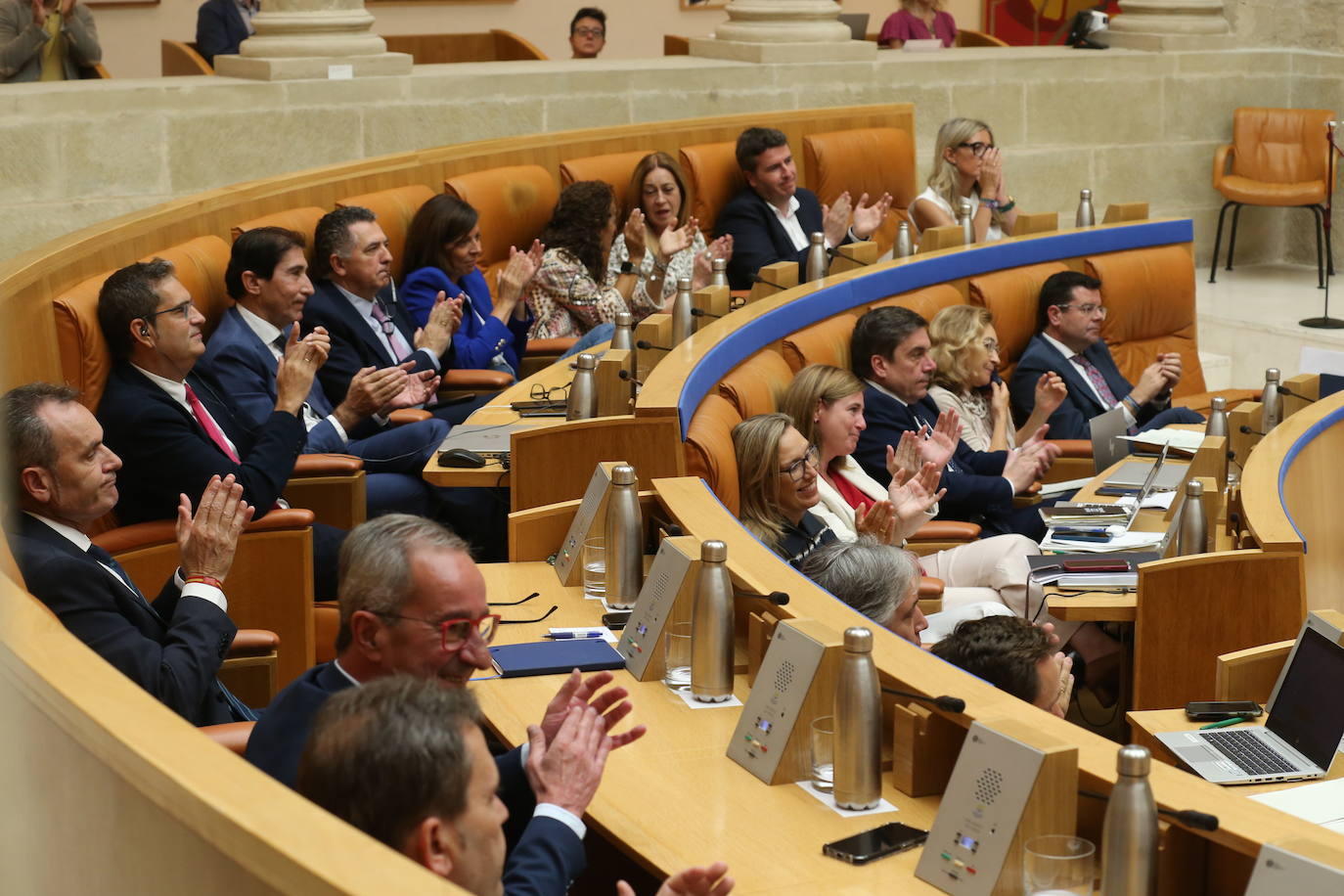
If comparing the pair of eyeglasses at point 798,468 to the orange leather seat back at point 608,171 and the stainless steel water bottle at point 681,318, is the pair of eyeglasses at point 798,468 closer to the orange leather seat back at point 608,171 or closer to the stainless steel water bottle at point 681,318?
the stainless steel water bottle at point 681,318

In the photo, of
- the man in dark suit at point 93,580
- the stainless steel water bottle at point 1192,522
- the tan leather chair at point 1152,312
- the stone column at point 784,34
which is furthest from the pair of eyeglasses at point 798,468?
the stone column at point 784,34

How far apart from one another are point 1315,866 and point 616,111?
6307 millimetres

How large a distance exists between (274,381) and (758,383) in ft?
4.19

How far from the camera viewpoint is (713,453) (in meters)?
3.60

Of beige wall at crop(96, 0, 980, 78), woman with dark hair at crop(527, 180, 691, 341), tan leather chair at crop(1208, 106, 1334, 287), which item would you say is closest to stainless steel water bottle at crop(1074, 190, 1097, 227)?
woman with dark hair at crop(527, 180, 691, 341)

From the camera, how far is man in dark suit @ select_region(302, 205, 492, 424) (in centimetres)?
482

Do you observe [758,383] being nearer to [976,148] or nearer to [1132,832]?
[1132,832]

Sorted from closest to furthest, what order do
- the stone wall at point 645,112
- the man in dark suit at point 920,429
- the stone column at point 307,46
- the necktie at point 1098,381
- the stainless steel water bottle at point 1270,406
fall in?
the man in dark suit at point 920,429
the stainless steel water bottle at point 1270,406
the necktie at point 1098,381
the stone wall at point 645,112
the stone column at point 307,46

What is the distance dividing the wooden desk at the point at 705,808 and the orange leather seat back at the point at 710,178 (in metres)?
4.35

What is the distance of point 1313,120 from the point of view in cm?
911

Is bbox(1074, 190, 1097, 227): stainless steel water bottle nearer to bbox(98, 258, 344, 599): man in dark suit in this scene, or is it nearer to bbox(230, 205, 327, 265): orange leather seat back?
bbox(230, 205, 327, 265): orange leather seat back

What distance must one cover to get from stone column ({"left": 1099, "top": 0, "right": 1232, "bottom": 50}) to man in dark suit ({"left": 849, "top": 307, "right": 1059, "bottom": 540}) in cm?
511

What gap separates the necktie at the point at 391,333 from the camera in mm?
4996

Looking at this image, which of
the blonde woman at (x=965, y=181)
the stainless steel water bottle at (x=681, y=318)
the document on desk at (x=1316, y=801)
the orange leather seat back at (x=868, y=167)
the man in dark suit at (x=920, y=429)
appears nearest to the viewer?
the document on desk at (x=1316, y=801)
